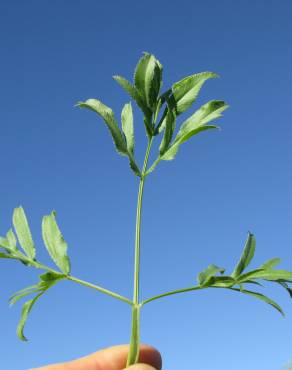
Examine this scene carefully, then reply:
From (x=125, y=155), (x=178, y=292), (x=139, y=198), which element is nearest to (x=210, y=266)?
(x=178, y=292)

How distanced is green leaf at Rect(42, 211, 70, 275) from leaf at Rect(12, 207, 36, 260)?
0.48 ft

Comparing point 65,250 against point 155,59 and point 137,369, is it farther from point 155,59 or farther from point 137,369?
point 155,59

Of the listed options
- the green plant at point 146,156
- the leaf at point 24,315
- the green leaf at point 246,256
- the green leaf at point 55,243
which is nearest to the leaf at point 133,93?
the green plant at point 146,156

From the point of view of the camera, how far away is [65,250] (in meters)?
2.51

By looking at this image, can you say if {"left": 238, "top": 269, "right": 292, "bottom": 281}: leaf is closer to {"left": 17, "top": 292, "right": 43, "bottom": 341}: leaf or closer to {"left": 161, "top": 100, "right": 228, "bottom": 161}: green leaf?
{"left": 161, "top": 100, "right": 228, "bottom": 161}: green leaf

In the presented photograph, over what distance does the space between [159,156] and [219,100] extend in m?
0.47

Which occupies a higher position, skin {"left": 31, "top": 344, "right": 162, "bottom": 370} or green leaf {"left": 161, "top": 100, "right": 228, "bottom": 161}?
green leaf {"left": 161, "top": 100, "right": 228, "bottom": 161}

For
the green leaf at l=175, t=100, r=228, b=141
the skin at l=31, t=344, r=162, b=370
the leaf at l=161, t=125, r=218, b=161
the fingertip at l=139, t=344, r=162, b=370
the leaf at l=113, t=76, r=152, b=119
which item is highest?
the leaf at l=113, t=76, r=152, b=119

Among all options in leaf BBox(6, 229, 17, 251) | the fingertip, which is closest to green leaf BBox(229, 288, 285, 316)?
leaf BBox(6, 229, 17, 251)

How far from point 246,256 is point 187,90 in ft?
3.33

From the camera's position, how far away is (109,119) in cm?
266

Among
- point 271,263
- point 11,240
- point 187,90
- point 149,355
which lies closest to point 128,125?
point 187,90

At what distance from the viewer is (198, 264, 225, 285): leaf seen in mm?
2227

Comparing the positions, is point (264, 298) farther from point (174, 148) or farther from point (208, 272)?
point (174, 148)
